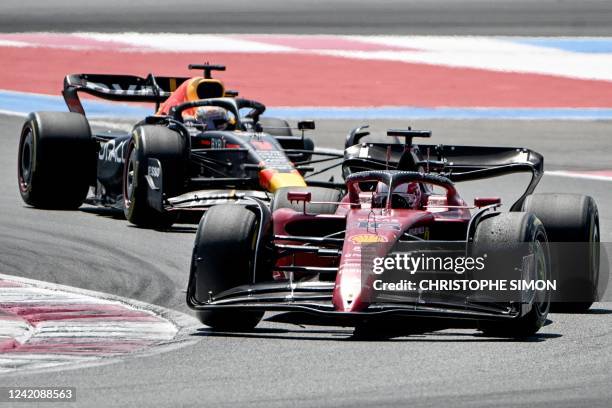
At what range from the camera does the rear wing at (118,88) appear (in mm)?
18078

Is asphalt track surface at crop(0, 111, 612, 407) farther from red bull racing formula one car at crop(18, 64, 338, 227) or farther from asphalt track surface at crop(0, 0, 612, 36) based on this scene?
asphalt track surface at crop(0, 0, 612, 36)

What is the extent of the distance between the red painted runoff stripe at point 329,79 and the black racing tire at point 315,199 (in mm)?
15500

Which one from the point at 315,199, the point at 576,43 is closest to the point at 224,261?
the point at 315,199

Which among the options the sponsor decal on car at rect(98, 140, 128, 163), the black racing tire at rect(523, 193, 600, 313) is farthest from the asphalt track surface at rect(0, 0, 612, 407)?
the sponsor decal on car at rect(98, 140, 128, 163)

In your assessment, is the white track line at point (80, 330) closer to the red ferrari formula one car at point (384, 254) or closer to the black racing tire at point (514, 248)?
the red ferrari formula one car at point (384, 254)

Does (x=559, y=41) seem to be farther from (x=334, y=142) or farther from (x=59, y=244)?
(x=59, y=244)

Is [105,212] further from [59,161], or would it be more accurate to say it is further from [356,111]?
[356,111]

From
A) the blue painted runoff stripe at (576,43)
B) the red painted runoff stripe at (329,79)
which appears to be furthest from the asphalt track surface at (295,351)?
the blue painted runoff stripe at (576,43)

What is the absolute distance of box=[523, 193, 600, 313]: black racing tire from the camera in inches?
422

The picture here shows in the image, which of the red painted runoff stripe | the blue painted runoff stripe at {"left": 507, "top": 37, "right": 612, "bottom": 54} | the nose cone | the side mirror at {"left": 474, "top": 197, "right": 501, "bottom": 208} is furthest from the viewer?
the blue painted runoff stripe at {"left": 507, "top": 37, "right": 612, "bottom": 54}

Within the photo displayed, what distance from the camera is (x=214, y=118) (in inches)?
663

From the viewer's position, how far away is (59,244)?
1370cm

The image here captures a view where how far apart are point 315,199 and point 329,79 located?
18.9 meters

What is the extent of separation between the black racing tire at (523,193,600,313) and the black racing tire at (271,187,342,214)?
1.61 m
